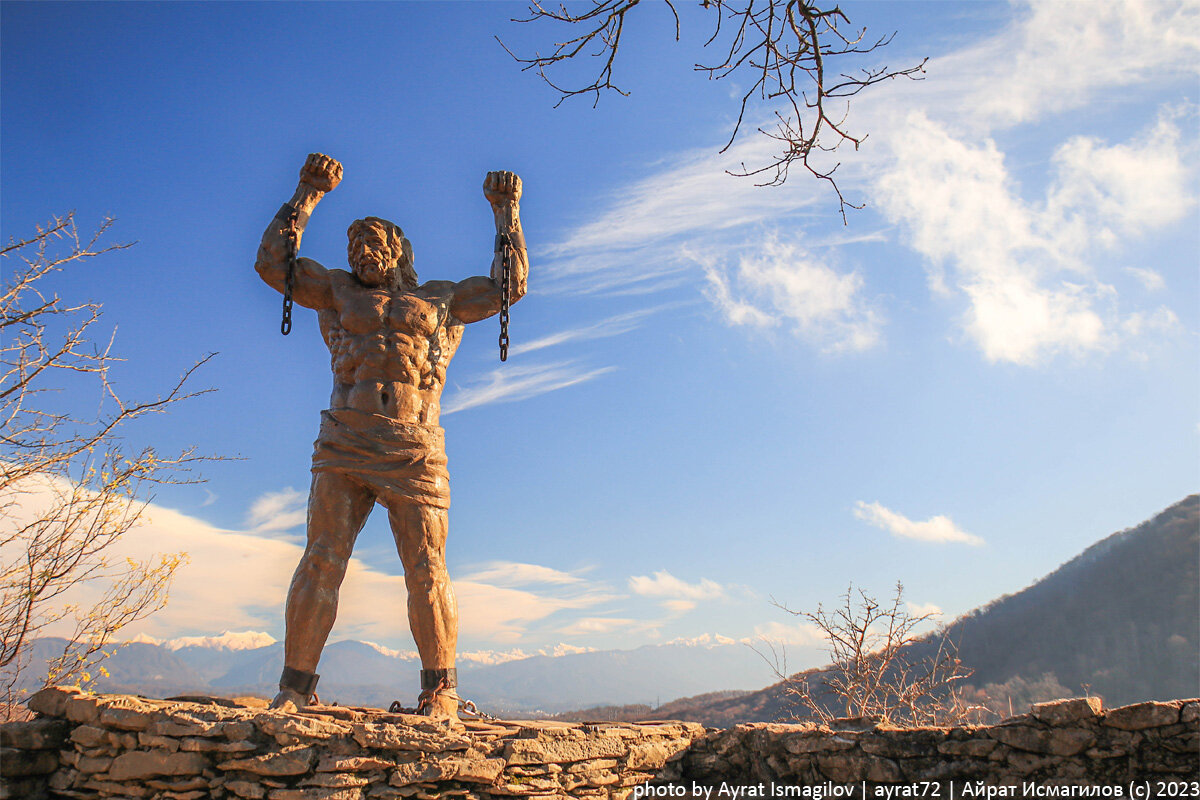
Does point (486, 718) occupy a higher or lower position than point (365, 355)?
lower

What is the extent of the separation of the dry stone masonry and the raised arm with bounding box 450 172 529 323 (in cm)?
271

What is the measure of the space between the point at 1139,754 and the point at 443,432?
13.4 ft

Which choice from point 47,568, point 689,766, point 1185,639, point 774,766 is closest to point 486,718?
point 689,766

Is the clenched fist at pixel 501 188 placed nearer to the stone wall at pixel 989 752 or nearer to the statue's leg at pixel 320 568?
the statue's leg at pixel 320 568

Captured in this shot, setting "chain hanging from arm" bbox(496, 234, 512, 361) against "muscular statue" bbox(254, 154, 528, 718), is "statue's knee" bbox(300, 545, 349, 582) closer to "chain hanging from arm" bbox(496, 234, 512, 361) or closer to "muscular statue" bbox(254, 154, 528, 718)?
"muscular statue" bbox(254, 154, 528, 718)

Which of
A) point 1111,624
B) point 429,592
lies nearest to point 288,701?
point 429,592

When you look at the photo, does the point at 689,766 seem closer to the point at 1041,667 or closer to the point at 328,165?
the point at 328,165

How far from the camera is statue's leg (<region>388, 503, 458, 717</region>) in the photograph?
15.5 feet

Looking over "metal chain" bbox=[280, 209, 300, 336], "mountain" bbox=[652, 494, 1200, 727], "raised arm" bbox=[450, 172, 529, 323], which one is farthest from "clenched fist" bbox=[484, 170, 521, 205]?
"mountain" bbox=[652, 494, 1200, 727]

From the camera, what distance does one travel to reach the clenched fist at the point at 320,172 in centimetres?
555

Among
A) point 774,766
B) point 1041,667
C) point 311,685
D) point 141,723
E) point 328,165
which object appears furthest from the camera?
point 1041,667

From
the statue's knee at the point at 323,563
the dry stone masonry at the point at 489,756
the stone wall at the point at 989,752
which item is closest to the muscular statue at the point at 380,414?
the statue's knee at the point at 323,563

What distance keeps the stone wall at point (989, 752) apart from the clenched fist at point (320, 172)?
4.41m

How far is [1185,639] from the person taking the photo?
3453 cm
